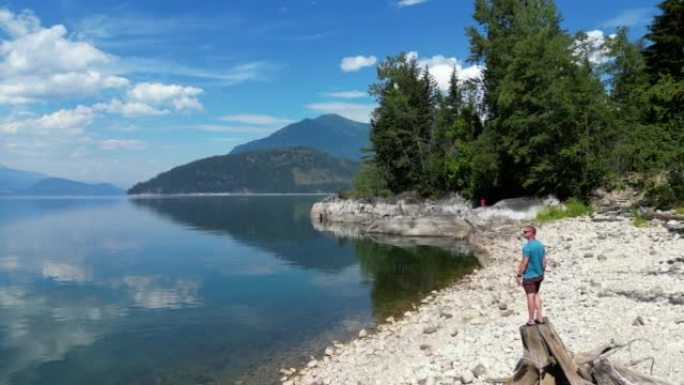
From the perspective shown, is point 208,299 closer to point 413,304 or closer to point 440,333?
point 413,304

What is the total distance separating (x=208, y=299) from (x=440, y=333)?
17.1 metres

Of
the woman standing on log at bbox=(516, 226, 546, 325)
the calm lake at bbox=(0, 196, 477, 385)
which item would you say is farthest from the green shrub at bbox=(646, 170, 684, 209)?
the woman standing on log at bbox=(516, 226, 546, 325)

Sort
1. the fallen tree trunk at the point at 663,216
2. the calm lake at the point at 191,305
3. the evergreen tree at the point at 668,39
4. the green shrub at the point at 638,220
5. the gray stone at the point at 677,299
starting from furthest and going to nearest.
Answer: the evergreen tree at the point at 668,39, the green shrub at the point at 638,220, the fallen tree trunk at the point at 663,216, the calm lake at the point at 191,305, the gray stone at the point at 677,299

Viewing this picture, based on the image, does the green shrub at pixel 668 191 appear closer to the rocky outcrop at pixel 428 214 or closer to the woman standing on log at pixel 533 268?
the rocky outcrop at pixel 428 214

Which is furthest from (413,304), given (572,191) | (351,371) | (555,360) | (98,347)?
(572,191)

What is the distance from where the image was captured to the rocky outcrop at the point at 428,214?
53562 millimetres

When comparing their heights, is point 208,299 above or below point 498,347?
below

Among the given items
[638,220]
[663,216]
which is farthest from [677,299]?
[638,220]

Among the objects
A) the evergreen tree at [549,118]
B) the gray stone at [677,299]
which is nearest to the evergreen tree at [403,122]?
the evergreen tree at [549,118]

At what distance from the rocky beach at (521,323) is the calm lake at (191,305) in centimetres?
294

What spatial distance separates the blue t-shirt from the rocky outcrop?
135 feet

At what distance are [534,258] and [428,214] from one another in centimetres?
5451

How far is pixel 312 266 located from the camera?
4425 cm

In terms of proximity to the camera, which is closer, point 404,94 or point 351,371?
point 351,371
